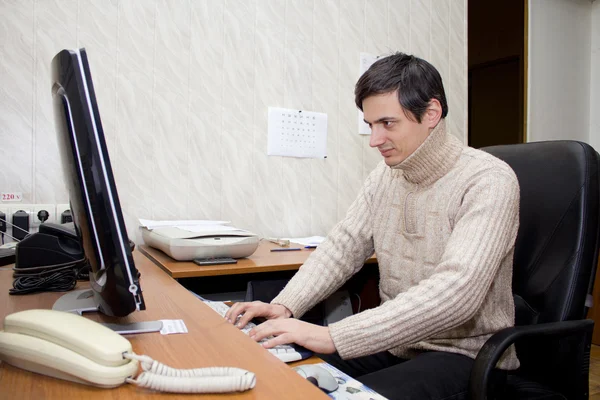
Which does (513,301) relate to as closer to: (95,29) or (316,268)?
(316,268)

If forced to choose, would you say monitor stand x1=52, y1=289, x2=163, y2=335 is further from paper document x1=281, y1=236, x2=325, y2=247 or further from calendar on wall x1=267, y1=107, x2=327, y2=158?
calendar on wall x1=267, y1=107, x2=327, y2=158

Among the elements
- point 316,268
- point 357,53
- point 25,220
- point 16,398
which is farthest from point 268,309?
point 357,53

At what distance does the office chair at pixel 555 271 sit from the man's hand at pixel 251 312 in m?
0.49

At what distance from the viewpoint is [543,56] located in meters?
3.02

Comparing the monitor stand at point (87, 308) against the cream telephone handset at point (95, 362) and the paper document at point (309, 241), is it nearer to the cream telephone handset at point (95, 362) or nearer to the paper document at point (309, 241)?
the cream telephone handset at point (95, 362)

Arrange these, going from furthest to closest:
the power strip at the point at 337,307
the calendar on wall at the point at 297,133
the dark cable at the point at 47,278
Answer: the calendar on wall at the point at 297,133, the power strip at the point at 337,307, the dark cable at the point at 47,278

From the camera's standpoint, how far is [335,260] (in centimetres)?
131

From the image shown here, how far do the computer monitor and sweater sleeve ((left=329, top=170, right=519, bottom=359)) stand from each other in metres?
0.42

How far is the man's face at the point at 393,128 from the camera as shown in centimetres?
118

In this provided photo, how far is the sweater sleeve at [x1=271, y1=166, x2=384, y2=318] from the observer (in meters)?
1.19

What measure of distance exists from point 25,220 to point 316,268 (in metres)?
1.15

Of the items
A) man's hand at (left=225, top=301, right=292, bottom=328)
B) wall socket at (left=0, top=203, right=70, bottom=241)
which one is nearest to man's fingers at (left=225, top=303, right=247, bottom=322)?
man's hand at (left=225, top=301, right=292, bottom=328)

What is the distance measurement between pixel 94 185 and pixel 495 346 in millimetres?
797

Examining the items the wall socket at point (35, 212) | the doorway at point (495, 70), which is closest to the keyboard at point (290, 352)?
the wall socket at point (35, 212)
